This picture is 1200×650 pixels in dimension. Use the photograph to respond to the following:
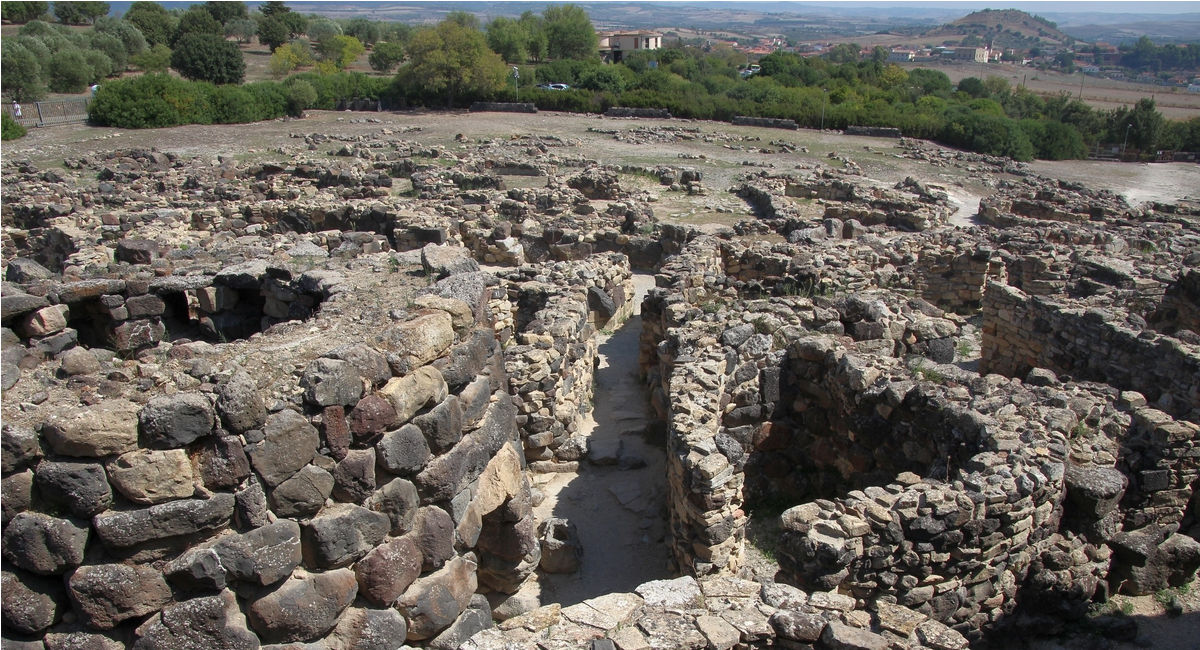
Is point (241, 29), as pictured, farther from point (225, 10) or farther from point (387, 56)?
point (387, 56)

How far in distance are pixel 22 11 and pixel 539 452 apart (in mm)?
108929

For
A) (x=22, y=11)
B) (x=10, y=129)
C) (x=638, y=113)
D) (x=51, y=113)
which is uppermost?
(x=22, y=11)

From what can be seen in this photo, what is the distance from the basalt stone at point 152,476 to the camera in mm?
4922

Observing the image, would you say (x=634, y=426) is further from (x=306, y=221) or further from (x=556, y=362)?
(x=306, y=221)

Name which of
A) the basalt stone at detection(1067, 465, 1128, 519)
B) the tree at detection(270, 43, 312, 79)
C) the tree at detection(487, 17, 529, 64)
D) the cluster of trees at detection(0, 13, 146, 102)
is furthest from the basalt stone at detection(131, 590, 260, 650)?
the tree at detection(487, 17, 529, 64)

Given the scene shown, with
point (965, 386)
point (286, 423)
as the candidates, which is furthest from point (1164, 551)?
point (286, 423)

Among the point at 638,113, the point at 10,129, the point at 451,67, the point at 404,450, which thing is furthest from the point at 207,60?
the point at 404,450

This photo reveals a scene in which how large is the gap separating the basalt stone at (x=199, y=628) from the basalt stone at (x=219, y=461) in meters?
0.78

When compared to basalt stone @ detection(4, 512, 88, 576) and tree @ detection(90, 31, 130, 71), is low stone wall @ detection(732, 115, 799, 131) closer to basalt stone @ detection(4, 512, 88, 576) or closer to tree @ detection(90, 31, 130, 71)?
basalt stone @ detection(4, 512, 88, 576)

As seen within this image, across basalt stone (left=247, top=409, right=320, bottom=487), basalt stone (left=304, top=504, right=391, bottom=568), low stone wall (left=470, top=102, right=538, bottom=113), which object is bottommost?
basalt stone (left=304, top=504, right=391, bottom=568)

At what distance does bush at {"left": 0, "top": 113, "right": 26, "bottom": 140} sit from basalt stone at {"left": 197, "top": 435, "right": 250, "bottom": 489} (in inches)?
1695

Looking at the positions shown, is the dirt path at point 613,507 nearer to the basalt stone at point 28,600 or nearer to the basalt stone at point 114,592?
the basalt stone at point 114,592

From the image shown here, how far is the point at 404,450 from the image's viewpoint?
19.9ft

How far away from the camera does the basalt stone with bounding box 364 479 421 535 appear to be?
6020 mm
